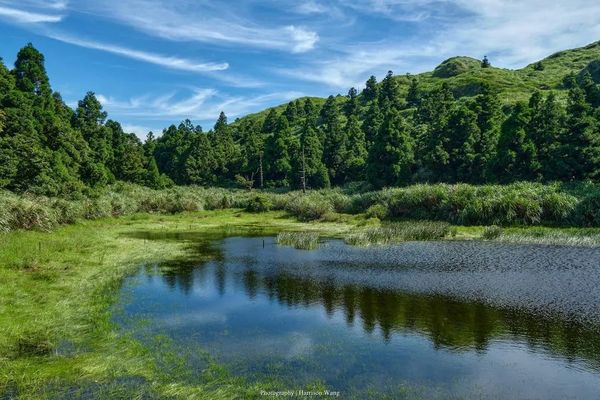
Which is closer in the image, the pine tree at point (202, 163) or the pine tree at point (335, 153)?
the pine tree at point (335, 153)

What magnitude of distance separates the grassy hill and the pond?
66.9 m

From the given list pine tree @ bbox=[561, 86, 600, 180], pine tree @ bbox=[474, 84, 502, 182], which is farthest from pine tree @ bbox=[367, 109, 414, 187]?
pine tree @ bbox=[561, 86, 600, 180]

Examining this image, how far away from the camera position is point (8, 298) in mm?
19172

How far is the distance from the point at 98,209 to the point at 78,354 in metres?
41.2

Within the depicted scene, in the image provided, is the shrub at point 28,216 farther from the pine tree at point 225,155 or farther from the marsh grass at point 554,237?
the pine tree at point 225,155

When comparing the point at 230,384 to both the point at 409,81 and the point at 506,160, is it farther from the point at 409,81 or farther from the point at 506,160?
the point at 409,81

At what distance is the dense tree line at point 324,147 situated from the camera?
45.4 meters

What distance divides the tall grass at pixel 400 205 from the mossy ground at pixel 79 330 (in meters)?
2.59

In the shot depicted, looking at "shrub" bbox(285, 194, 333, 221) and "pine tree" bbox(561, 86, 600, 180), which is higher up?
"pine tree" bbox(561, 86, 600, 180)

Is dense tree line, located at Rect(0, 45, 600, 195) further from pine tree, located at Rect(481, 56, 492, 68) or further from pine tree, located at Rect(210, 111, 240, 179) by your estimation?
pine tree, located at Rect(481, 56, 492, 68)

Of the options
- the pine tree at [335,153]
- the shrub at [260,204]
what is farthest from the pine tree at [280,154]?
the shrub at [260,204]

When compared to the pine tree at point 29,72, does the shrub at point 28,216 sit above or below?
below

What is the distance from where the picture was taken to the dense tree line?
4541cm

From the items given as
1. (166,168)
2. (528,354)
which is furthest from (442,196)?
(166,168)
